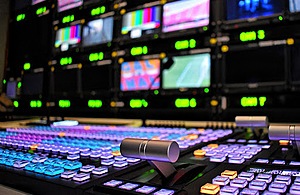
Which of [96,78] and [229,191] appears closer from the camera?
[229,191]

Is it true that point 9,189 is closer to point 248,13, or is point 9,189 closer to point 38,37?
point 248,13

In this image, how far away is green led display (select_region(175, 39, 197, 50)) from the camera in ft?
5.71

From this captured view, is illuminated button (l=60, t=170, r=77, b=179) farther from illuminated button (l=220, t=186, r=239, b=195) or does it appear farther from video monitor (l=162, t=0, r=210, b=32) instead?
video monitor (l=162, t=0, r=210, b=32)

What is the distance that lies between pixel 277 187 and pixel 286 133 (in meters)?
0.25

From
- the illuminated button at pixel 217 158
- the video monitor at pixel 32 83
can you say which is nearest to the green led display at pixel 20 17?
the video monitor at pixel 32 83

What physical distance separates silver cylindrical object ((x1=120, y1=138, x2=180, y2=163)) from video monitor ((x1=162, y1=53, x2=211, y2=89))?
1.18m

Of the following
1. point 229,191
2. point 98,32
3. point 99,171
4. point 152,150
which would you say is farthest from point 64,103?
point 229,191

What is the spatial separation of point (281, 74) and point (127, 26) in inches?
45.1

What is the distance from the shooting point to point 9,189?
613 millimetres

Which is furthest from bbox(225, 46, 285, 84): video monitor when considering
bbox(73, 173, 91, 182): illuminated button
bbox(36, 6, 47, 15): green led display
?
bbox(36, 6, 47, 15): green led display

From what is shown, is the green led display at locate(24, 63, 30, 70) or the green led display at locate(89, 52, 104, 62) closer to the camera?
the green led display at locate(89, 52, 104, 62)

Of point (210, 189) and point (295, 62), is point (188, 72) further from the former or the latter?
point (210, 189)

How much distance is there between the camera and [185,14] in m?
1.79

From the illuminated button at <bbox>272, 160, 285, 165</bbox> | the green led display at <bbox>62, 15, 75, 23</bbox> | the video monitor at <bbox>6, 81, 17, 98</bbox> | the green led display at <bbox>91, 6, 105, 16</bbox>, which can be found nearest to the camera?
the illuminated button at <bbox>272, 160, 285, 165</bbox>
